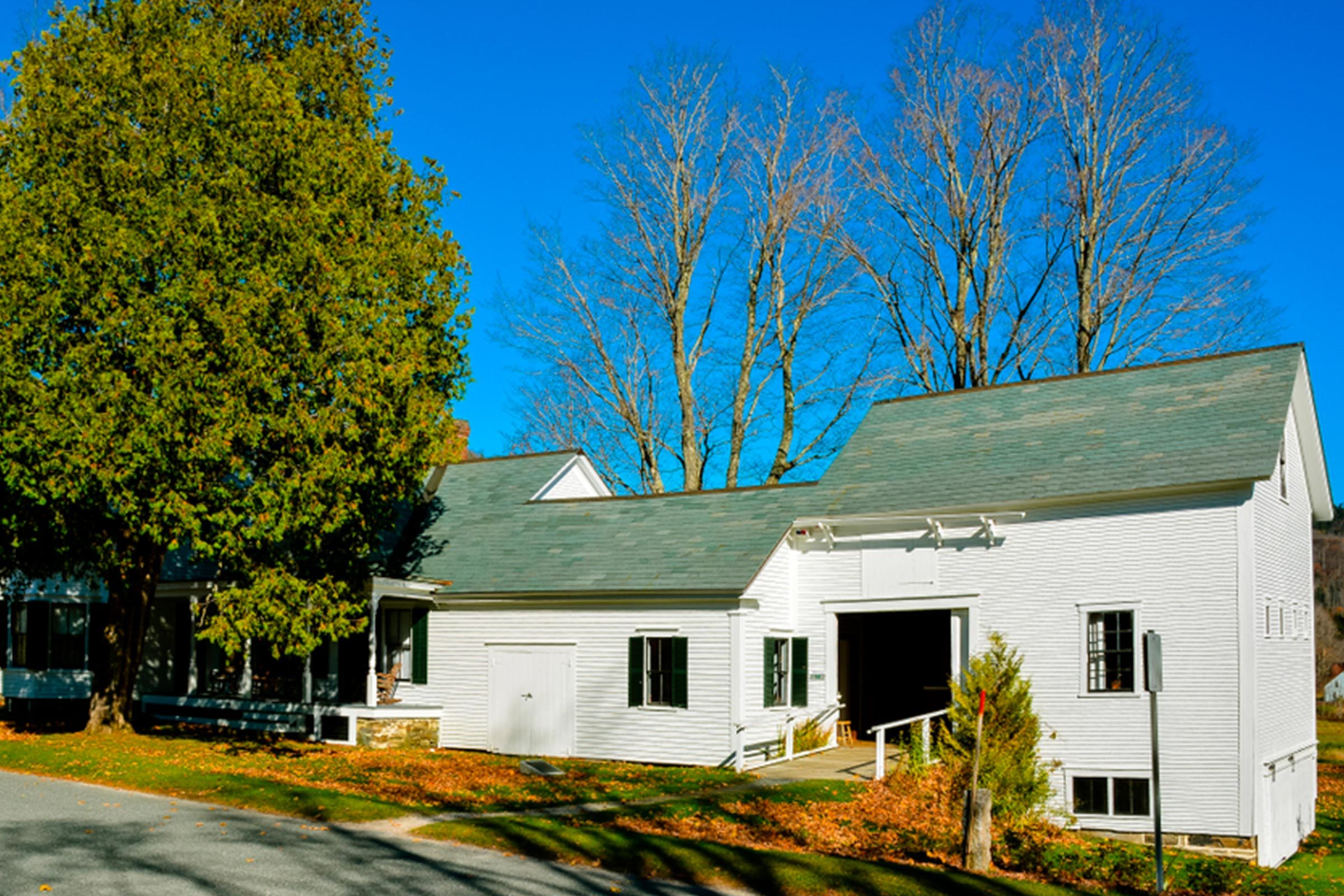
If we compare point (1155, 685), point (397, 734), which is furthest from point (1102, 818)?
point (397, 734)

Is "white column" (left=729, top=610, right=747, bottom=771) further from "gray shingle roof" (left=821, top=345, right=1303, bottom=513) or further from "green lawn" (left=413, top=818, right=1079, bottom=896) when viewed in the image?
"green lawn" (left=413, top=818, right=1079, bottom=896)

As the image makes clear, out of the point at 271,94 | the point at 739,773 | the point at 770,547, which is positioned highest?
the point at 271,94

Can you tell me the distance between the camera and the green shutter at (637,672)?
2328cm

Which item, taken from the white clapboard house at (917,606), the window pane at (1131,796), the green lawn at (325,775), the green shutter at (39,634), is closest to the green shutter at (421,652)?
the white clapboard house at (917,606)

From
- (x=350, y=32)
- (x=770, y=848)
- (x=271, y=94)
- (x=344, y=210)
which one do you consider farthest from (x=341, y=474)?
(x=350, y=32)

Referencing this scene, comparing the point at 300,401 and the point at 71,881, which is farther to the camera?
the point at 300,401

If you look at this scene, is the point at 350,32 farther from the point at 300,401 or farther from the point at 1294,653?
the point at 1294,653

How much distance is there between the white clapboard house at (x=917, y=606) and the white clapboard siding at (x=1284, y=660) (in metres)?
0.11

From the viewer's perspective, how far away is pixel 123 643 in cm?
2439

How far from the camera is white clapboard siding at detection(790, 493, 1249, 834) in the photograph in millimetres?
19531

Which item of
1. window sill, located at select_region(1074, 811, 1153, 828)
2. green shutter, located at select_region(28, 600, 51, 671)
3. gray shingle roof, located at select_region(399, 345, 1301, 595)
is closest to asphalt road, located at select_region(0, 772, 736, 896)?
gray shingle roof, located at select_region(399, 345, 1301, 595)

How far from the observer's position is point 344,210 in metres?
21.3

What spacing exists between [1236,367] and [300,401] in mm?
16919

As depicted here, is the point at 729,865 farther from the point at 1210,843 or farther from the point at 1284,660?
the point at 1284,660
